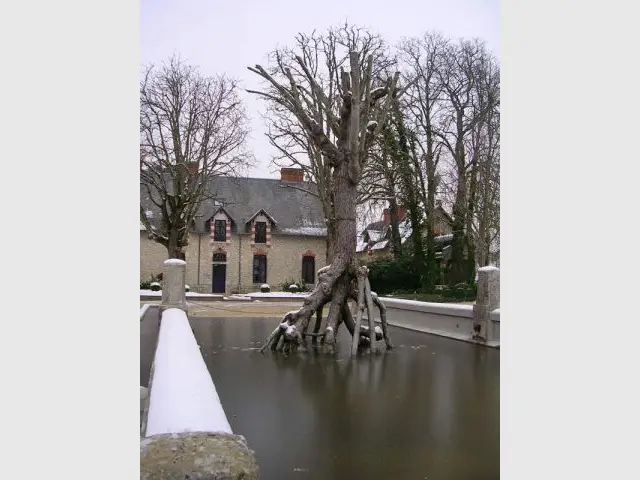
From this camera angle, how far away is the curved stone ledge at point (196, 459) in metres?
1.43

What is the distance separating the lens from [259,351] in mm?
7137

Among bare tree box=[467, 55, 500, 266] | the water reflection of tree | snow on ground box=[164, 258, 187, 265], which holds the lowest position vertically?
the water reflection of tree

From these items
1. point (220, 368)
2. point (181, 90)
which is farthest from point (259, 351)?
point (181, 90)

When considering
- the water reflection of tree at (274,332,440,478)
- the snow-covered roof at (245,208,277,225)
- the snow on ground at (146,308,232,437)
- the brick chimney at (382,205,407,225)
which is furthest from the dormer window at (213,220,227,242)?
the brick chimney at (382,205,407,225)

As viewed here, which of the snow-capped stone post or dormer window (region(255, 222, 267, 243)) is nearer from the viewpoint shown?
the snow-capped stone post

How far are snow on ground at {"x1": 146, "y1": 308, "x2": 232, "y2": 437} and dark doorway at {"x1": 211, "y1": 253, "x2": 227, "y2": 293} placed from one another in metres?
8.91

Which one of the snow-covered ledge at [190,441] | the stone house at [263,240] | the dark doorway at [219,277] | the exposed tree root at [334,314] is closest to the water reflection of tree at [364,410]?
the exposed tree root at [334,314]

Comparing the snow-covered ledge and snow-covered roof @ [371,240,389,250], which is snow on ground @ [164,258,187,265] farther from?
snow-covered roof @ [371,240,389,250]

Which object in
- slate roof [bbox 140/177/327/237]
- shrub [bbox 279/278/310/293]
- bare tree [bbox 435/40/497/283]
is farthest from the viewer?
slate roof [bbox 140/177/327/237]

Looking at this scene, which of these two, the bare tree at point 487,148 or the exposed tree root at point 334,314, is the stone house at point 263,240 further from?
the bare tree at point 487,148

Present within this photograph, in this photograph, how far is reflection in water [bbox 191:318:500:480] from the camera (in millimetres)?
2627

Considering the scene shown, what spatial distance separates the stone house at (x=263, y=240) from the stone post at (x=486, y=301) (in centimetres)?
567

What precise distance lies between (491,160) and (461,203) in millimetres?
1403

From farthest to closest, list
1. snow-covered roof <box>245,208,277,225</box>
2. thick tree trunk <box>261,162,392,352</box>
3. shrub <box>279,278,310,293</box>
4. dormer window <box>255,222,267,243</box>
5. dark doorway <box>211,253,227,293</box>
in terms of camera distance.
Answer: snow-covered roof <box>245,208,277,225</box> → shrub <box>279,278,310,293</box> → dormer window <box>255,222,267,243</box> → dark doorway <box>211,253,227,293</box> → thick tree trunk <box>261,162,392,352</box>
